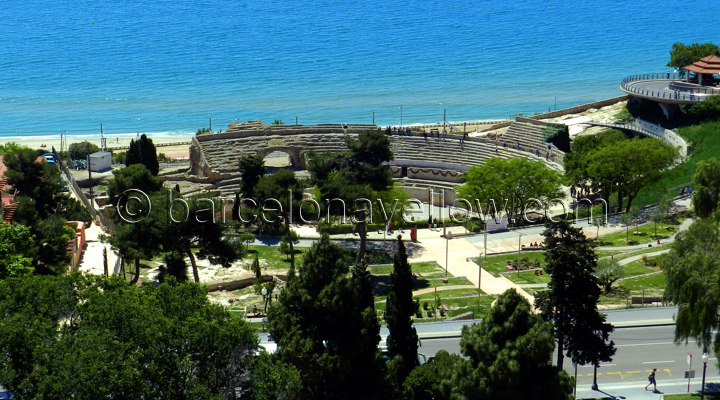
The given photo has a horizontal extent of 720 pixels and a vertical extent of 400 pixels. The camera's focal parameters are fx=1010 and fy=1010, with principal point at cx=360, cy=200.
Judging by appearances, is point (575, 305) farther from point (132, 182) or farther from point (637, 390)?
point (132, 182)

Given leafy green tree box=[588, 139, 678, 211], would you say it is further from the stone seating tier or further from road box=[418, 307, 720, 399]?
road box=[418, 307, 720, 399]

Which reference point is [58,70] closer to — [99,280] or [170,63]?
[170,63]

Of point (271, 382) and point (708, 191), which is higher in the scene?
point (708, 191)

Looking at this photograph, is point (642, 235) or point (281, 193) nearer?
point (281, 193)

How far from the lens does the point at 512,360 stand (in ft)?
114

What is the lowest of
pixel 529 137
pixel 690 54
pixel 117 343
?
pixel 117 343

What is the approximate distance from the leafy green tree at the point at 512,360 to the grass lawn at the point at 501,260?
2571 centimetres

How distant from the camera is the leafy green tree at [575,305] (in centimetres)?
4141

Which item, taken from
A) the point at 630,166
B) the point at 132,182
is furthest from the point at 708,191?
the point at 132,182

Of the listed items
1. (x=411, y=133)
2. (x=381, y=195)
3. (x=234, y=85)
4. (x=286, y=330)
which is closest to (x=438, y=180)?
(x=411, y=133)

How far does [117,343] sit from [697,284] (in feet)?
74.7

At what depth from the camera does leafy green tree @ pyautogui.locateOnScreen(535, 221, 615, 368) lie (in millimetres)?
41406

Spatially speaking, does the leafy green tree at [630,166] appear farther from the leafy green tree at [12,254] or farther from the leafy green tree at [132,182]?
the leafy green tree at [12,254]

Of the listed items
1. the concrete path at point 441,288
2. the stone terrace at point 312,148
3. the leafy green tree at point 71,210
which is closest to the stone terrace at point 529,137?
the stone terrace at point 312,148
